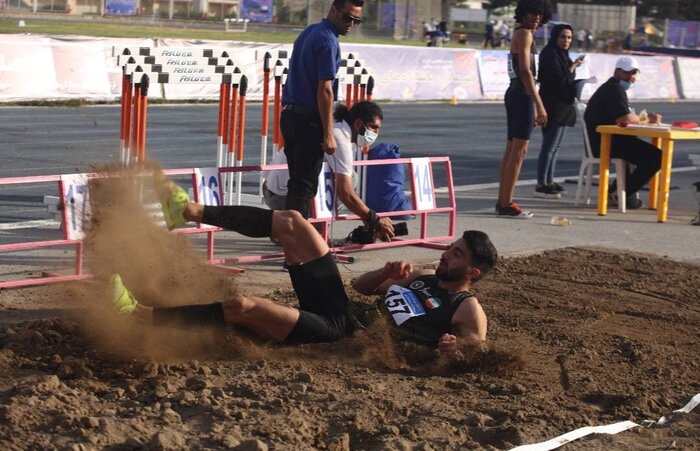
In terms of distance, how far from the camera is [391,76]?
31016mm

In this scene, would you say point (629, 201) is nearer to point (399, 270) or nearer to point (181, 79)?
point (181, 79)

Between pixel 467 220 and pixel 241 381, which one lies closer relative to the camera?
pixel 241 381

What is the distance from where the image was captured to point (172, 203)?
694 cm

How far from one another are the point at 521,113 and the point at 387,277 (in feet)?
20.3

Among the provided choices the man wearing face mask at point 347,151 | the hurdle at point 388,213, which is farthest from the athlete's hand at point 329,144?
the hurdle at point 388,213

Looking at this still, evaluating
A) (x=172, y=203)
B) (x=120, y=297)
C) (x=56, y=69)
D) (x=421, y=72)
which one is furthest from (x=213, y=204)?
(x=421, y=72)

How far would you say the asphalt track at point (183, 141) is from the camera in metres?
15.3

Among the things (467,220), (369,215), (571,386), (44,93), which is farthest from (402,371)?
(44,93)

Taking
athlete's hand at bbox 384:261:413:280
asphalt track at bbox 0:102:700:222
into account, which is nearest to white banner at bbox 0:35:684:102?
asphalt track at bbox 0:102:700:222

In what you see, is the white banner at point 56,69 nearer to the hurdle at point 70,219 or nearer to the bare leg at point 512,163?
the bare leg at point 512,163

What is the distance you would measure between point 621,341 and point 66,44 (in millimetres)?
18532

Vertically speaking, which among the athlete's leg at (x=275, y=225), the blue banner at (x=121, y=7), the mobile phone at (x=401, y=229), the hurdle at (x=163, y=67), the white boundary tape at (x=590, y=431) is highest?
the blue banner at (x=121, y=7)

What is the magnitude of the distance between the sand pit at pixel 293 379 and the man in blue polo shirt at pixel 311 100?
1.04 m

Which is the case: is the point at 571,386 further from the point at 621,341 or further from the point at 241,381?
the point at 241,381
